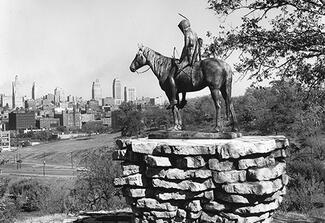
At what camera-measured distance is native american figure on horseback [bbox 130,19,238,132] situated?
26.9 ft

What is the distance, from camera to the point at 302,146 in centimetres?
2411

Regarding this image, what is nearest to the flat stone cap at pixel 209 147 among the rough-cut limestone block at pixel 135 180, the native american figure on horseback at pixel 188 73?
the rough-cut limestone block at pixel 135 180

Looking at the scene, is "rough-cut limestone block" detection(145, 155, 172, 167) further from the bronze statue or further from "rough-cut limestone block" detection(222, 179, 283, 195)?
the bronze statue

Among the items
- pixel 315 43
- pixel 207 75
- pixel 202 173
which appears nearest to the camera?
pixel 202 173

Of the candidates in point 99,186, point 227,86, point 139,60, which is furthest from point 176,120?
point 99,186

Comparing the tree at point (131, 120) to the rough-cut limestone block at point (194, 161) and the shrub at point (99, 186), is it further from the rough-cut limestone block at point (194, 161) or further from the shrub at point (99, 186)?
the rough-cut limestone block at point (194, 161)

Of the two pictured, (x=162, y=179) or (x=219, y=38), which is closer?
(x=162, y=179)

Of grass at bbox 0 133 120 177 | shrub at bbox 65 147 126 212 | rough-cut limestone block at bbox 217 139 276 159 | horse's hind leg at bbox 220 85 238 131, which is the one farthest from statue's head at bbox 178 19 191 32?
grass at bbox 0 133 120 177

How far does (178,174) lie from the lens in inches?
279

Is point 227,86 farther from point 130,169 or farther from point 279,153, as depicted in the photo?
point 130,169

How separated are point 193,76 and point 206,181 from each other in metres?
2.44

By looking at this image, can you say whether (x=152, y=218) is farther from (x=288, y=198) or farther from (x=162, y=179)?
(x=288, y=198)

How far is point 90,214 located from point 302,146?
628 inches

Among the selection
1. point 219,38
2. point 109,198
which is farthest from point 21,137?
point 219,38
